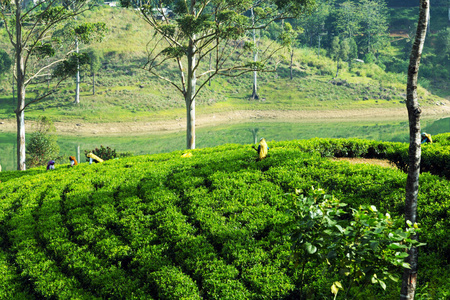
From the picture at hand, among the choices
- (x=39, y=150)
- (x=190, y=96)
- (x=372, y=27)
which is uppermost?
(x=372, y=27)

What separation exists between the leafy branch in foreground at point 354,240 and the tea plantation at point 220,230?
2cm

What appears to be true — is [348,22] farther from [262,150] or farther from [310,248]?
[310,248]

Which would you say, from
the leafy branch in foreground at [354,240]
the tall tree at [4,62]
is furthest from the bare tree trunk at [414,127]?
the tall tree at [4,62]

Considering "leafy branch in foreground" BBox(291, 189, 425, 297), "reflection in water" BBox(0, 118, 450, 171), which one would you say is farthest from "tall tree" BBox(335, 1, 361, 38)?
"leafy branch in foreground" BBox(291, 189, 425, 297)

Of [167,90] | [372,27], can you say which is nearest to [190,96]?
[167,90]

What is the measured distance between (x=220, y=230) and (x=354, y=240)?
2861 mm

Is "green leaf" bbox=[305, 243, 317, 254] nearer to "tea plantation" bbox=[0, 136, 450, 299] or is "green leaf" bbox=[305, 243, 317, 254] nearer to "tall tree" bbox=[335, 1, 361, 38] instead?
"tea plantation" bbox=[0, 136, 450, 299]

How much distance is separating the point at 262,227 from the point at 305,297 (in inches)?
59.8

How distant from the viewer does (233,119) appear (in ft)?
157

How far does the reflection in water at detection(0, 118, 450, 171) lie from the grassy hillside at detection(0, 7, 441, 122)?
5.50 meters

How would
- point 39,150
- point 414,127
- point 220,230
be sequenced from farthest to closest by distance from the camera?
point 39,150 → point 220,230 → point 414,127

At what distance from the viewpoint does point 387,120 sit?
48094 mm

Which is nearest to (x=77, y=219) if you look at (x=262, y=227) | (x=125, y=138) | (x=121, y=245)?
(x=121, y=245)

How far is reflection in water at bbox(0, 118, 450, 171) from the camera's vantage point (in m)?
31.8
